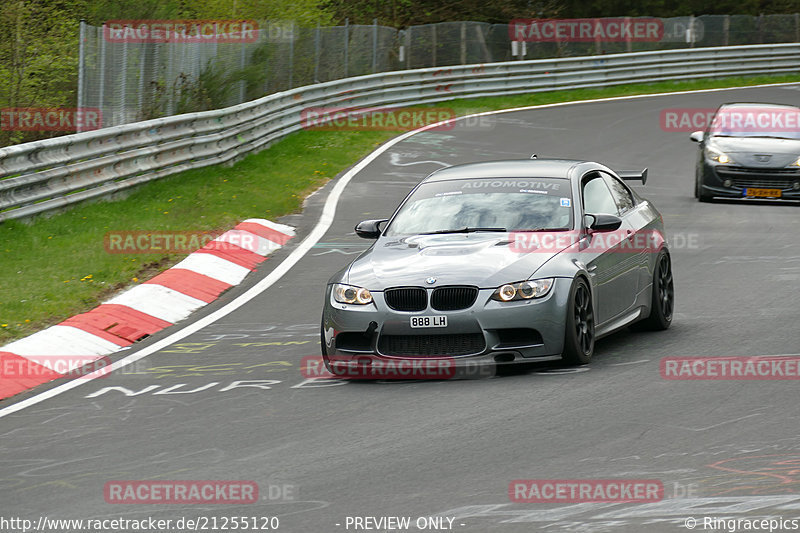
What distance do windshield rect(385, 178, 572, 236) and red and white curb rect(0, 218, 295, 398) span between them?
8.97 ft

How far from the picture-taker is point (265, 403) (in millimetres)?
8773

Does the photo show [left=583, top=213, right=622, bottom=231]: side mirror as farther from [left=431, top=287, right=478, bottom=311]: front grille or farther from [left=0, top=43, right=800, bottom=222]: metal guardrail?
[left=0, top=43, right=800, bottom=222]: metal guardrail

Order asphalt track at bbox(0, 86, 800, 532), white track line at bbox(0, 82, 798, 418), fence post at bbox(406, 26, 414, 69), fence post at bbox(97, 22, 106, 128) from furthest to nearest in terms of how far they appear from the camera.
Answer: fence post at bbox(406, 26, 414, 69) → fence post at bbox(97, 22, 106, 128) → white track line at bbox(0, 82, 798, 418) → asphalt track at bbox(0, 86, 800, 532)

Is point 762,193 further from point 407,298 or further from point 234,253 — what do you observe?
point 407,298

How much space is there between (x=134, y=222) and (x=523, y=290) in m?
8.59

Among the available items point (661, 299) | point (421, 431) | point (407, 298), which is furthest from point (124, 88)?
point (421, 431)

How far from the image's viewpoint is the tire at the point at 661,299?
430 inches

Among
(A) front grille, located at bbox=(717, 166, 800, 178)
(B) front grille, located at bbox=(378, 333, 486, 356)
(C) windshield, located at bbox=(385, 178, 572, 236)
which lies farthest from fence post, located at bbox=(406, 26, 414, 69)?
(B) front grille, located at bbox=(378, 333, 486, 356)

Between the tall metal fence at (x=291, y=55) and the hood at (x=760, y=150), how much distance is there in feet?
29.9

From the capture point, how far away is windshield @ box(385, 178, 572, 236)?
10.2 metres

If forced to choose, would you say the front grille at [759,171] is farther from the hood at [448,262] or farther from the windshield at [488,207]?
the hood at [448,262]

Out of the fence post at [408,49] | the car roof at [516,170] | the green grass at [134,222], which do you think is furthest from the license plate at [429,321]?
the fence post at [408,49]

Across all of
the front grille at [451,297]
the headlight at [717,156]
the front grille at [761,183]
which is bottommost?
the front grille at [761,183]

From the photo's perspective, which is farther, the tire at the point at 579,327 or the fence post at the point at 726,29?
the fence post at the point at 726,29
